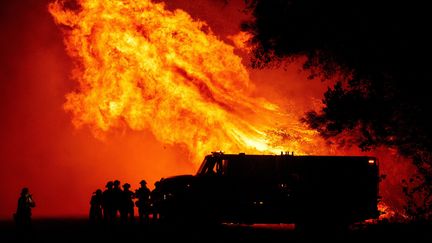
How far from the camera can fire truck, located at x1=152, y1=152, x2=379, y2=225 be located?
16.7m

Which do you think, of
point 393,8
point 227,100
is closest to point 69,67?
point 227,100

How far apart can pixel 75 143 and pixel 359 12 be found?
97.4ft

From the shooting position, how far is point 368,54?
52.4 feet

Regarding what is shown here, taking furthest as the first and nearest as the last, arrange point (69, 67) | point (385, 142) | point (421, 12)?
point (69, 67) < point (385, 142) < point (421, 12)

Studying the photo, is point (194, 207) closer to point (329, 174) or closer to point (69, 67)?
point (329, 174)

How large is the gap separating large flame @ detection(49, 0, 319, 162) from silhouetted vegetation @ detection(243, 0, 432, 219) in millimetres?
7735

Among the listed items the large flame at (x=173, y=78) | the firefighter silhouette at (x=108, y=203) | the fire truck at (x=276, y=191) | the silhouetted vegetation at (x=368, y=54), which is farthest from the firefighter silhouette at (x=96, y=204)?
the silhouetted vegetation at (x=368, y=54)

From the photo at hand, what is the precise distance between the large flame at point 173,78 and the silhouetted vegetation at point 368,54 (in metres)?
7.74

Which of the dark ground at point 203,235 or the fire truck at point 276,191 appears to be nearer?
the dark ground at point 203,235

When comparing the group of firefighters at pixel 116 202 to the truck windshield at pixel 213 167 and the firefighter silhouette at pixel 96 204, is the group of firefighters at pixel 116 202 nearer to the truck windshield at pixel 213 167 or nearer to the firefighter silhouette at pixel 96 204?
the firefighter silhouette at pixel 96 204

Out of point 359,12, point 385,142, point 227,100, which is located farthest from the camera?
point 227,100

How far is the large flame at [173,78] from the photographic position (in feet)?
83.5

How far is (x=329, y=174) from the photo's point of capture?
17359mm

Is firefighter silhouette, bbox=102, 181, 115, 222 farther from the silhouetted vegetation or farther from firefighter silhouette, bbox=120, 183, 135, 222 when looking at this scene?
the silhouetted vegetation
